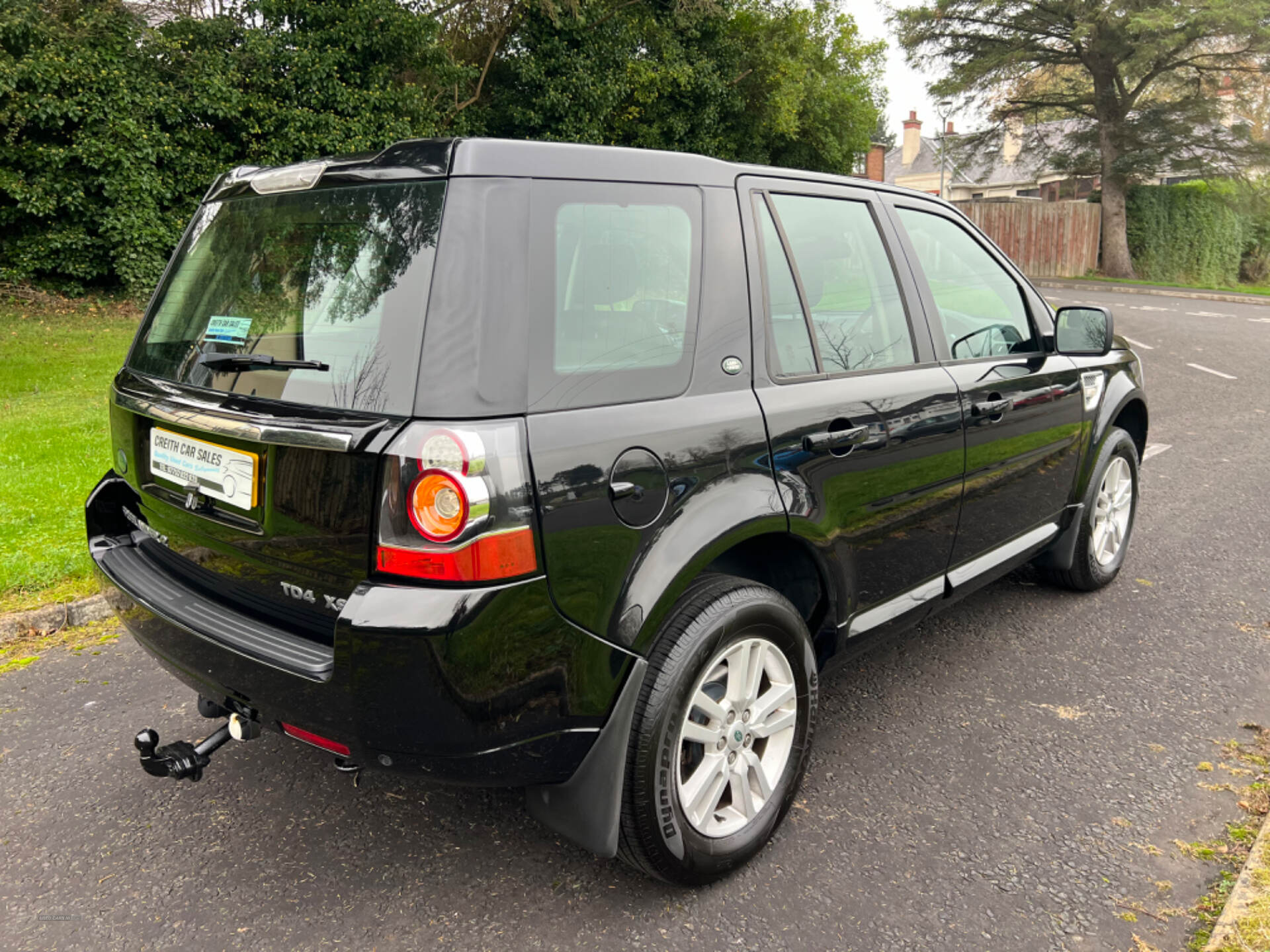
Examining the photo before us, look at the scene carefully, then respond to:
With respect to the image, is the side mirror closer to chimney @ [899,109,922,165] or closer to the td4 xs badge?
the td4 xs badge

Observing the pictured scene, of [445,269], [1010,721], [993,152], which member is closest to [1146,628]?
[1010,721]

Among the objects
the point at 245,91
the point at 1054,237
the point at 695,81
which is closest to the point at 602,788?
the point at 245,91

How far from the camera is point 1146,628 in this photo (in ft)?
13.6

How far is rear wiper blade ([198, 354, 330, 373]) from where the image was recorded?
7.20 ft

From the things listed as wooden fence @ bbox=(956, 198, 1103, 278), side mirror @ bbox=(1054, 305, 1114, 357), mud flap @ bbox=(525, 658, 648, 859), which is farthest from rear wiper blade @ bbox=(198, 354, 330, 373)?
wooden fence @ bbox=(956, 198, 1103, 278)

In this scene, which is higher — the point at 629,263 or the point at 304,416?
the point at 629,263

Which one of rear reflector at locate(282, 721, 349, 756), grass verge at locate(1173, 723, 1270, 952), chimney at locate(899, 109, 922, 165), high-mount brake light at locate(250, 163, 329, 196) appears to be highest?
chimney at locate(899, 109, 922, 165)

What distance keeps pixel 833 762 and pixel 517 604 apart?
1.56m

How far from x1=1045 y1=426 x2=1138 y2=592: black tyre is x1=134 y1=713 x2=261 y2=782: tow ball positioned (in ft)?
11.7

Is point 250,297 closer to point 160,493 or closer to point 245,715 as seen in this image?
point 160,493

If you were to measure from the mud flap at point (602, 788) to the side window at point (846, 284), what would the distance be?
1.20m

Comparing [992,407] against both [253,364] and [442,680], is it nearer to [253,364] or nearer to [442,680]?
[442,680]

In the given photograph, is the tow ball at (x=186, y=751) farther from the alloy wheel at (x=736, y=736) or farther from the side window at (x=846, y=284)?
the side window at (x=846, y=284)

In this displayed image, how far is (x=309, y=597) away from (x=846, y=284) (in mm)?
1881
